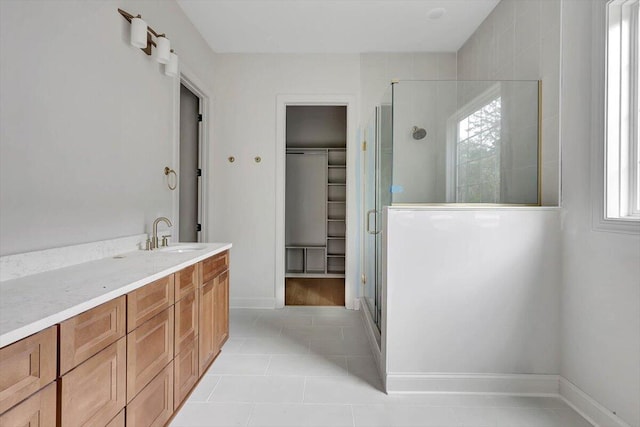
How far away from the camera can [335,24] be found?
10.1 ft

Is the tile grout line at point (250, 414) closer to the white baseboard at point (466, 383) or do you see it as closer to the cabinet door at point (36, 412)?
the white baseboard at point (466, 383)

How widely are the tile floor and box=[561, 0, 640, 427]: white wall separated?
29cm

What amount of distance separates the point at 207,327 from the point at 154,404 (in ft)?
2.34

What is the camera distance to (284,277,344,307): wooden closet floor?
13.0 ft

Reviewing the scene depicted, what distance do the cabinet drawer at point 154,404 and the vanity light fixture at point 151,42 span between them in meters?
1.90

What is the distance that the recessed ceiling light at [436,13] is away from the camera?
284 centimetres

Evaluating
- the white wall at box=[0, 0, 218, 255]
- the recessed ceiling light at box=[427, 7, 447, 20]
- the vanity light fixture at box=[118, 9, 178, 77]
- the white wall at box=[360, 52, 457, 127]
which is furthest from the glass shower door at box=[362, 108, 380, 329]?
the white wall at box=[0, 0, 218, 255]

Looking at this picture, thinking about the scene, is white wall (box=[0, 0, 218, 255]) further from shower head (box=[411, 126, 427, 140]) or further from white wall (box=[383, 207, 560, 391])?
shower head (box=[411, 126, 427, 140])

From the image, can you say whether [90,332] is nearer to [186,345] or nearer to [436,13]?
[186,345]

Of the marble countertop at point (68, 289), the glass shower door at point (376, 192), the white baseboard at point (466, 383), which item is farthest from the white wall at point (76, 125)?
the white baseboard at point (466, 383)

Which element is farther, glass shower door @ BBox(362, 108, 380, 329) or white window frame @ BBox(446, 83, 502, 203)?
glass shower door @ BBox(362, 108, 380, 329)

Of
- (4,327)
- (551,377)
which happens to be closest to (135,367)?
(4,327)

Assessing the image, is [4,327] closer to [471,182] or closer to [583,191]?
[471,182]

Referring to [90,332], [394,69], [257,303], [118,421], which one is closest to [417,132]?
[394,69]
